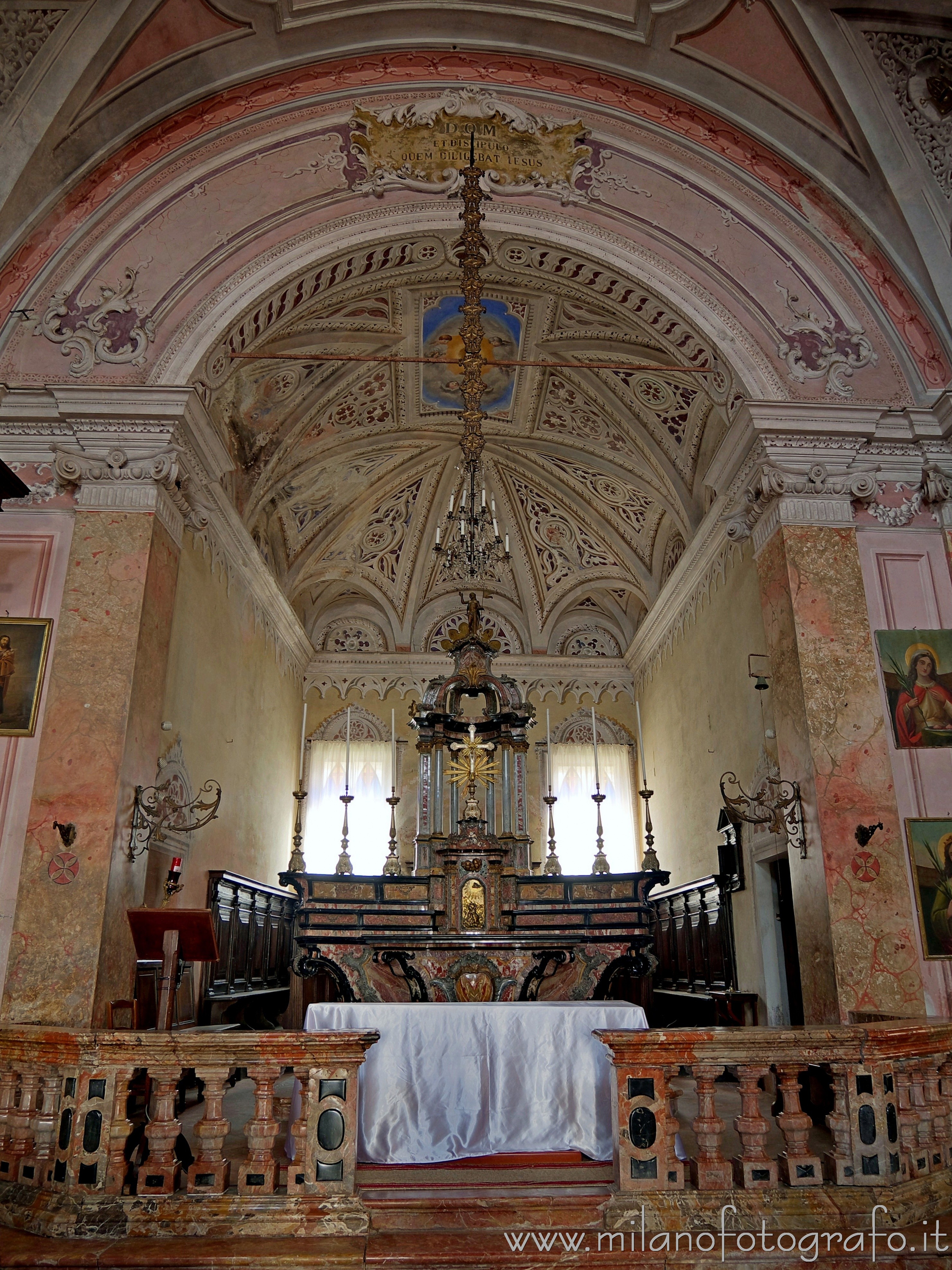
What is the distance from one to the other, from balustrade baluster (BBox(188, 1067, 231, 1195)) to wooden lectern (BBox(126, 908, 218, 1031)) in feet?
2.76

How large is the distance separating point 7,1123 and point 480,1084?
251cm

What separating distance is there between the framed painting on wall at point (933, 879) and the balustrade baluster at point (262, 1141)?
18.5 ft

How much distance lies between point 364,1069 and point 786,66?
31.5 feet

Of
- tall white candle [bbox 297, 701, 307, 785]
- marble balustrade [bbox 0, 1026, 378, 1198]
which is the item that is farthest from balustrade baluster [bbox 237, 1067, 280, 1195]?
tall white candle [bbox 297, 701, 307, 785]

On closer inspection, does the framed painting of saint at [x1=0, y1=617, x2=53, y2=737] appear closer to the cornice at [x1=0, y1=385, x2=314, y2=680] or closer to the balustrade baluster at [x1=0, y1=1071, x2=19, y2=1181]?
the cornice at [x1=0, y1=385, x2=314, y2=680]

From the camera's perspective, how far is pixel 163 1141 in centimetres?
453

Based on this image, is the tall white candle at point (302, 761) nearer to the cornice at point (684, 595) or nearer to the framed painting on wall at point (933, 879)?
the cornice at point (684, 595)

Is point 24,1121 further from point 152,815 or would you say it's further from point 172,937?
point 152,815

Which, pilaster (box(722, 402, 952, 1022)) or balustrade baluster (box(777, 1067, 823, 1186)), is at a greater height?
pilaster (box(722, 402, 952, 1022))

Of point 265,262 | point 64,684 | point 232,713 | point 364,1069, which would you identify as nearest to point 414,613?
point 232,713

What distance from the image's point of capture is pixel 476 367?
7371 mm

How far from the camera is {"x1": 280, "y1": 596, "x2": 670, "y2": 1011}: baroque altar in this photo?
917 cm

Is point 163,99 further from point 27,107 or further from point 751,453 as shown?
point 751,453

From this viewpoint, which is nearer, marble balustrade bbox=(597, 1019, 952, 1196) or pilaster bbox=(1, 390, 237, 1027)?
marble balustrade bbox=(597, 1019, 952, 1196)
